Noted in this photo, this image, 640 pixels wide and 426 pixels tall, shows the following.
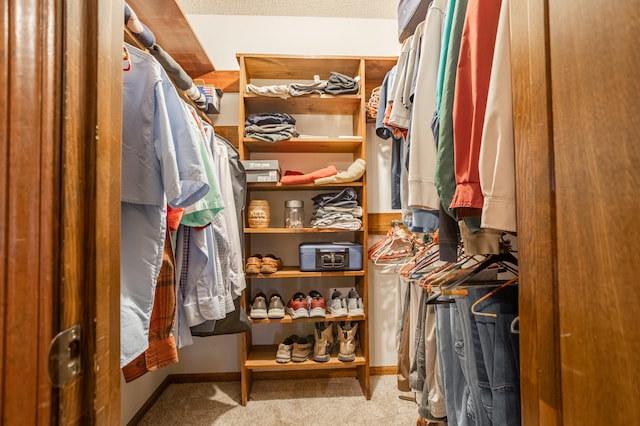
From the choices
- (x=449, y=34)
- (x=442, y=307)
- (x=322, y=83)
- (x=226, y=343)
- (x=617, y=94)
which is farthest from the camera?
(x=226, y=343)

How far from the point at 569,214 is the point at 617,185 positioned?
0.22ft

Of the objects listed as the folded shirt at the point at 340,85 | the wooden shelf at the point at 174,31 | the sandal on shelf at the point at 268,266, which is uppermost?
the wooden shelf at the point at 174,31

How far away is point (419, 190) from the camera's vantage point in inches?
34.7

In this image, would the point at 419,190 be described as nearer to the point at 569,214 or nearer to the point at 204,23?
the point at 569,214

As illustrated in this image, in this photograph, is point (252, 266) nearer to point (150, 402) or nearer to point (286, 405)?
point (286, 405)

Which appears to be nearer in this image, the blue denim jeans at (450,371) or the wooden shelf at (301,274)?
the blue denim jeans at (450,371)

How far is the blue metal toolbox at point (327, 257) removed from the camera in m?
1.87

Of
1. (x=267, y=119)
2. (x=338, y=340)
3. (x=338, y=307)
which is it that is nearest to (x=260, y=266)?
(x=338, y=307)

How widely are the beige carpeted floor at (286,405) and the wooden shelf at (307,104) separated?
5.83ft

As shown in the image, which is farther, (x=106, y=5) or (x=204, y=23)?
(x=204, y=23)

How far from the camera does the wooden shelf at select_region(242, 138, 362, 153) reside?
190cm

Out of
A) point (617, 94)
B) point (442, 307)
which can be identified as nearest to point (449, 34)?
point (617, 94)

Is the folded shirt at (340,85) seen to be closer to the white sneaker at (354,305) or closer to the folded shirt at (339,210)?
the folded shirt at (339,210)

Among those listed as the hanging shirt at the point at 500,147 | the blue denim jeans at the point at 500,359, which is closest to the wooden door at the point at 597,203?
the hanging shirt at the point at 500,147
